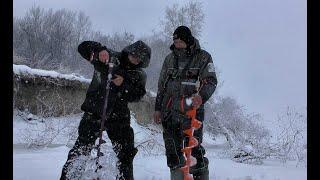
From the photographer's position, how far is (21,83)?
18.2 m

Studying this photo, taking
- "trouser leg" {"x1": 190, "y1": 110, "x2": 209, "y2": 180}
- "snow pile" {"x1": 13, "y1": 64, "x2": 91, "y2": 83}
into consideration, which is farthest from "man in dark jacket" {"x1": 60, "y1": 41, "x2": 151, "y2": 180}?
"snow pile" {"x1": 13, "y1": 64, "x2": 91, "y2": 83}

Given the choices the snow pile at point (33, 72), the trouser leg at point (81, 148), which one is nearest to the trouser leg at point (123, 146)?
the trouser leg at point (81, 148)

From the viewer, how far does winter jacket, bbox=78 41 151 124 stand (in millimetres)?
4520

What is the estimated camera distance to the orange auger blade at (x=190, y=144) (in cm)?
450

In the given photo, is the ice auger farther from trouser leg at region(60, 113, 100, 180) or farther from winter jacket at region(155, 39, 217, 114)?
trouser leg at region(60, 113, 100, 180)

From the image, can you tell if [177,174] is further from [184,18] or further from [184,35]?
[184,18]

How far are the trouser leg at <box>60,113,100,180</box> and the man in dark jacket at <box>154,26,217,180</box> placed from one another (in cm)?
80

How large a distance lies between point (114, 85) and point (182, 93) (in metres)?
0.72

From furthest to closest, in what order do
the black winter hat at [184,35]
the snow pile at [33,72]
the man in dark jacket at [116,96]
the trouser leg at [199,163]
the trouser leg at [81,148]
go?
the snow pile at [33,72] < the black winter hat at [184,35] < the trouser leg at [199,163] < the man in dark jacket at [116,96] < the trouser leg at [81,148]

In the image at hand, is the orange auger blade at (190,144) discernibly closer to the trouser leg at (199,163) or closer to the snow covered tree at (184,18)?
the trouser leg at (199,163)

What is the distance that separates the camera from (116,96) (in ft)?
15.1

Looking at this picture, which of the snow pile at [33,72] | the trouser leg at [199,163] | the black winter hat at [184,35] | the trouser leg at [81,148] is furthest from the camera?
the snow pile at [33,72]

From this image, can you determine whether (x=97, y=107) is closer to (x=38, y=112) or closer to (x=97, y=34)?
(x=38, y=112)
